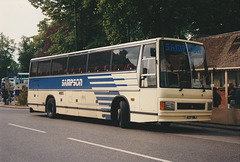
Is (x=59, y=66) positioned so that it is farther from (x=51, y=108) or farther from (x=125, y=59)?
(x=125, y=59)

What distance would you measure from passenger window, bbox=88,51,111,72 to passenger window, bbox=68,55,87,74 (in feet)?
1.75

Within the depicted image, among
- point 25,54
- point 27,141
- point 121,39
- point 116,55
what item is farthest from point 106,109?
point 25,54

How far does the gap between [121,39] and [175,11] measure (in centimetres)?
503

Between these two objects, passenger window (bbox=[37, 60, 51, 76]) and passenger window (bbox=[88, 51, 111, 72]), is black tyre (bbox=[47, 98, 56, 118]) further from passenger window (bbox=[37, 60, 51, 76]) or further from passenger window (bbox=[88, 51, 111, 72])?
passenger window (bbox=[88, 51, 111, 72])

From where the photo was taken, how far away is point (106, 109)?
14539 mm

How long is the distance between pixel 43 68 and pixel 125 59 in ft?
24.9

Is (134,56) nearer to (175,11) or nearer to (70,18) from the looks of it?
(175,11)

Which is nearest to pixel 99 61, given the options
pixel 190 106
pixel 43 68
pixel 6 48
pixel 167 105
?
pixel 167 105

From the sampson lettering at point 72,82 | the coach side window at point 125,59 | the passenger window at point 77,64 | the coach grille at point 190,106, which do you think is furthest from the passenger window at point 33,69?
the coach grille at point 190,106

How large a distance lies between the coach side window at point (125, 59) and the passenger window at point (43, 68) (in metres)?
6.17

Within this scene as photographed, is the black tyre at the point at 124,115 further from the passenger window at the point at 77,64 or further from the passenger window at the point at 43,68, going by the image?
the passenger window at the point at 43,68

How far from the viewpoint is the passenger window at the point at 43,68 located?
1931cm

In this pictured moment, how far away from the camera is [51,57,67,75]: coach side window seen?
17.9 metres

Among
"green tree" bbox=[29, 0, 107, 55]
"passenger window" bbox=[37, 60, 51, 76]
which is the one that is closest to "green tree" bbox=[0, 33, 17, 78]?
"green tree" bbox=[29, 0, 107, 55]
